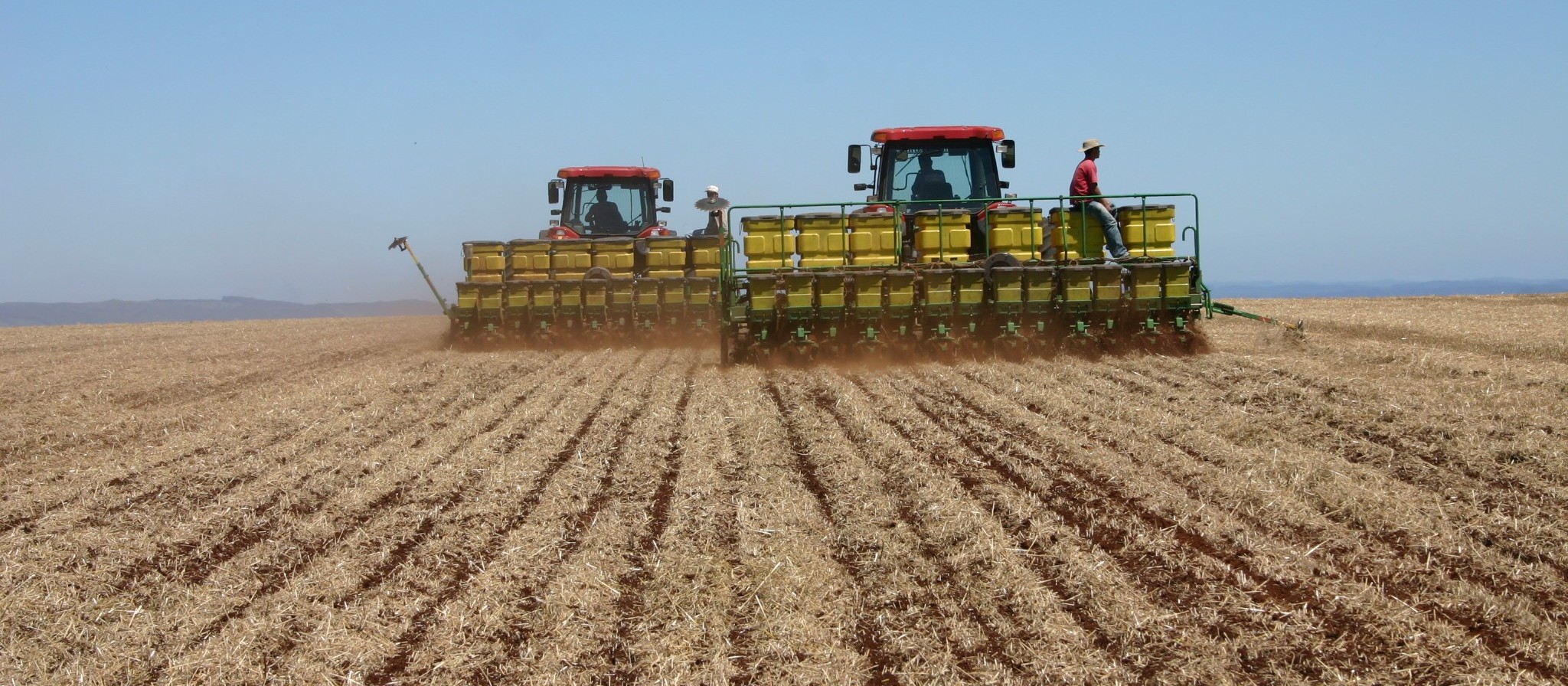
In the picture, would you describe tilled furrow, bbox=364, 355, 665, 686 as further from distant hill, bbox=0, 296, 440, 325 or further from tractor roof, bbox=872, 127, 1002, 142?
distant hill, bbox=0, 296, 440, 325

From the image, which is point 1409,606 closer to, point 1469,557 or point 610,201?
point 1469,557

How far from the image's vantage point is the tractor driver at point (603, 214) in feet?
63.4

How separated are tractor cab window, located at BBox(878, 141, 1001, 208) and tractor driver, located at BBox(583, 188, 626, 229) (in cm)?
604

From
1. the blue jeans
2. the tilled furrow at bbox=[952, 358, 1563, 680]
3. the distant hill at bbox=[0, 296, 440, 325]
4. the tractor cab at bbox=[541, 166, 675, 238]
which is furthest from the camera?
the distant hill at bbox=[0, 296, 440, 325]

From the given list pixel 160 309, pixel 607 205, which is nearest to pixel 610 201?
pixel 607 205

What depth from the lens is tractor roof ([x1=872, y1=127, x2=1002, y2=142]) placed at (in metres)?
14.6

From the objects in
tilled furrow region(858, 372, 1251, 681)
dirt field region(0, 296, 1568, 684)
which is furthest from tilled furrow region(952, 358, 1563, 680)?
tilled furrow region(858, 372, 1251, 681)

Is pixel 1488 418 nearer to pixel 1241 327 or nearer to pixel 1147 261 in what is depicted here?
pixel 1147 261

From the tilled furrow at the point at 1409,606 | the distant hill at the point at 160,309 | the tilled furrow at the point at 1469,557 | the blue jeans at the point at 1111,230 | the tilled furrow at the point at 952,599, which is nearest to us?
the tilled furrow at the point at 1409,606

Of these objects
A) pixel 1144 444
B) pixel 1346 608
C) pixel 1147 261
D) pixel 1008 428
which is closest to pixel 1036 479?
pixel 1144 444

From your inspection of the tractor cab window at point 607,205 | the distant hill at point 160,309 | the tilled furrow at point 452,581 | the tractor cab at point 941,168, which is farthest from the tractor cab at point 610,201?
the distant hill at point 160,309

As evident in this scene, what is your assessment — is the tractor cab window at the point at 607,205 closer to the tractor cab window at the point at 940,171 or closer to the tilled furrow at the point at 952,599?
the tractor cab window at the point at 940,171

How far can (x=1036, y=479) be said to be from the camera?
681 centimetres

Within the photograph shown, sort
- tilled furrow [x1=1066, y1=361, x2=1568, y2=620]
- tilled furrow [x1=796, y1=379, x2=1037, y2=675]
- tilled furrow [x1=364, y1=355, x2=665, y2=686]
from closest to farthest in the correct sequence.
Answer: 1. tilled furrow [x1=796, y1=379, x2=1037, y2=675]
2. tilled furrow [x1=364, y1=355, x2=665, y2=686]
3. tilled furrow [x1=1066, y1=361, x2=1568, y2=620]
